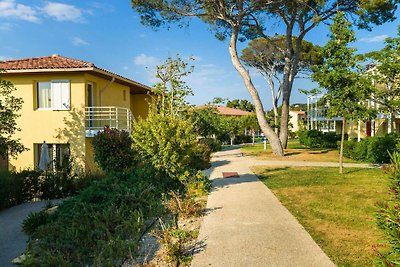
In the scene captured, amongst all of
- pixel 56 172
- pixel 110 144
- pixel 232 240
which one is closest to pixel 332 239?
pixel 232 240

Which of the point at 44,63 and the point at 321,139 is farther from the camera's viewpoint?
the point at 321,139

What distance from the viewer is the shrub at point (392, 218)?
2.91 metres

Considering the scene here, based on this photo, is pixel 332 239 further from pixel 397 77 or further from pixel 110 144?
pixel 397 77

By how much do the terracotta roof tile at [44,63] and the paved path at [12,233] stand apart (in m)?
6.31

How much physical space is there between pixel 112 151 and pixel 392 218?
30.0 ft

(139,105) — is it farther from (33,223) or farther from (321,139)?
(33,223)

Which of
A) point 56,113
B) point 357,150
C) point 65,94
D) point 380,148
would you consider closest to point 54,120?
point 56,113

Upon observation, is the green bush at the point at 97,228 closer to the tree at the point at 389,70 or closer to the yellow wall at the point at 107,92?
the yellow wall at the point at 107,92

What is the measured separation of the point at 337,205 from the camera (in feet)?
26.4

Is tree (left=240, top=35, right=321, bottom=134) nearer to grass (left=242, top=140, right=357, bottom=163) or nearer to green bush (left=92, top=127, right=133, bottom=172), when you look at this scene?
grass (left=242, top=140, right=357, bottom=163)

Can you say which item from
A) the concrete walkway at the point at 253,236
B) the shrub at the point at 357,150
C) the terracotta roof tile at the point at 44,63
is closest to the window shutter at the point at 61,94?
the terracotta roof tile at the point at 44,63

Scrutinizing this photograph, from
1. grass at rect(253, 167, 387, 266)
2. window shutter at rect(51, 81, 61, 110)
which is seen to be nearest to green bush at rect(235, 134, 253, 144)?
grass at rect(253, 167, 387, 266)

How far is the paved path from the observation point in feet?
20.7

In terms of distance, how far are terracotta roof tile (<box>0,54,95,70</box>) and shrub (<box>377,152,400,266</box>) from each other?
13.3m
